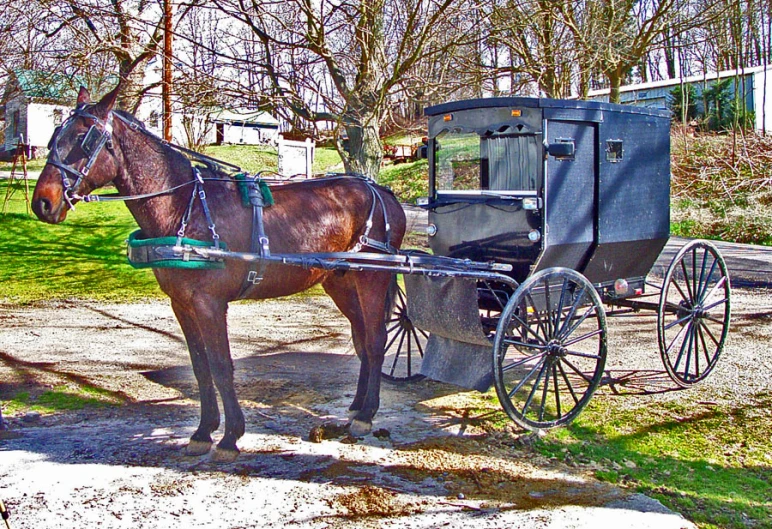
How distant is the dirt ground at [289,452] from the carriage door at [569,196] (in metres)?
1.47

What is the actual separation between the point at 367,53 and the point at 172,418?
21.0 feet

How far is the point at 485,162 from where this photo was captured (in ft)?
22.4

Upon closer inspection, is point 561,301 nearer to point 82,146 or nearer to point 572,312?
point 572,312

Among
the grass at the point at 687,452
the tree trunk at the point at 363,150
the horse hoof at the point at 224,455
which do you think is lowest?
the grass at the point at 687,452

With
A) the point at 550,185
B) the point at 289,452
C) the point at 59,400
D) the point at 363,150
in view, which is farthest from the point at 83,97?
the point at 363,150

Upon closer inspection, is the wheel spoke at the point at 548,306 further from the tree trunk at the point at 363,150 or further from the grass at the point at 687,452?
the tree trunk at the point at 363,150

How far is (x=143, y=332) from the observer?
970cm

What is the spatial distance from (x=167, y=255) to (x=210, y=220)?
1.49 ft

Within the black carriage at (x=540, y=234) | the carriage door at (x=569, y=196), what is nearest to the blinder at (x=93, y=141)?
the black carriage at (x=540, y=234)

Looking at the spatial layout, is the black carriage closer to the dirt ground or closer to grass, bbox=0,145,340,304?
the dirt ground

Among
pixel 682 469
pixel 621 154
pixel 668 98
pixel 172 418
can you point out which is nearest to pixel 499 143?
pixel 621 154

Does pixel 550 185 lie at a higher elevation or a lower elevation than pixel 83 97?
lower

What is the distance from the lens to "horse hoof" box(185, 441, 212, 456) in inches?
211

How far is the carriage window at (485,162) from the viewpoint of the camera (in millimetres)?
6473
